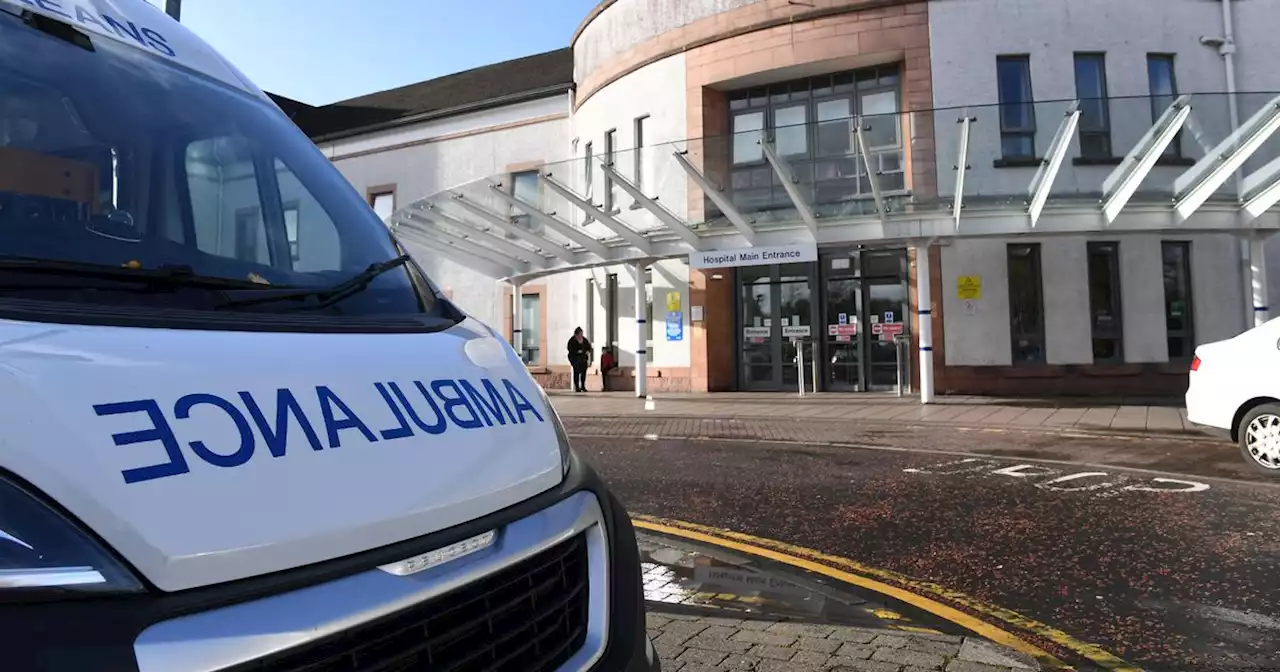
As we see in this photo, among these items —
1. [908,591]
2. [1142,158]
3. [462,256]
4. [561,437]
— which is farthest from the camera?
[462,256]

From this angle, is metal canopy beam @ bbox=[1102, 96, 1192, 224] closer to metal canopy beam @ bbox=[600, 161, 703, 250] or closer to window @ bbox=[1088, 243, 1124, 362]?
window @ bbox=[1088, 243, 1124, 362]

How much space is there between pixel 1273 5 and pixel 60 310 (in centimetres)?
2143

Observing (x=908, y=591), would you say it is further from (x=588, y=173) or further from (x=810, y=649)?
(x=588, y=173)

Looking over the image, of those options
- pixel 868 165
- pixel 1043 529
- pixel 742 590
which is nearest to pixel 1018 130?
pixel 868 165

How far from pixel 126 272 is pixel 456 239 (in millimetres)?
16852

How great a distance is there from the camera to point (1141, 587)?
13.6 feet

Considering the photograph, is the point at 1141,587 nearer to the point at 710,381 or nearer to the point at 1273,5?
the point at 710,381

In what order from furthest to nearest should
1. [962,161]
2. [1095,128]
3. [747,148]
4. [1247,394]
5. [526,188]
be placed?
[526,188]
[747,148]
[1095,128]
[962,161]
[1247,394]

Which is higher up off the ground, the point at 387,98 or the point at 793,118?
the point at 387,98

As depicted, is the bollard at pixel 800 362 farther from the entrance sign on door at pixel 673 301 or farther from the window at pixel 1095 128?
the window at pixel 1095 128

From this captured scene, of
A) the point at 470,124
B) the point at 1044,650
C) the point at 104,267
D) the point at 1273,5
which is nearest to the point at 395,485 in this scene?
the point at 104,267

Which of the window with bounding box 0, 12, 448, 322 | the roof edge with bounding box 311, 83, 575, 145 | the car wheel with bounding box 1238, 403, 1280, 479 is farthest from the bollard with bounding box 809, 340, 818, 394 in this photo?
the window with bounding box 0, 12, 448, 322

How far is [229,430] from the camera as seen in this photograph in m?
1.30

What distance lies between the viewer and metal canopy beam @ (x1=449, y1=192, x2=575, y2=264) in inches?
628
